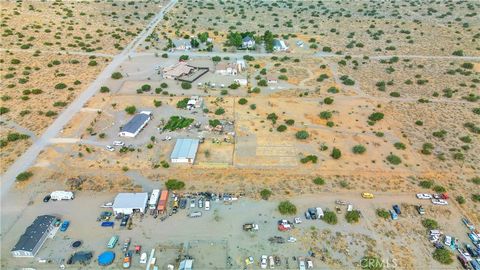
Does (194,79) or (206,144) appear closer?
(206,144)

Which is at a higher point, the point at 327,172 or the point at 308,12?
the point at 308,12

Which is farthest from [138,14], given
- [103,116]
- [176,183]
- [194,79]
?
[176,183]

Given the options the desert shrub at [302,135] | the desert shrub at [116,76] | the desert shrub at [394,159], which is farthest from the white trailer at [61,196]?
the desert shrub at [394,159]

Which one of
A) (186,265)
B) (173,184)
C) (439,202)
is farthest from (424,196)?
(173,184)

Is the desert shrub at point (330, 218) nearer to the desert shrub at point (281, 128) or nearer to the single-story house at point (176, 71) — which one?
the desert shrub at point (281, 128)

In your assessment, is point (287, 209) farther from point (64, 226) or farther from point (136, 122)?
point (136, 122)

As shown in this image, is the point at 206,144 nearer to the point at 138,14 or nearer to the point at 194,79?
the point at 194,79
